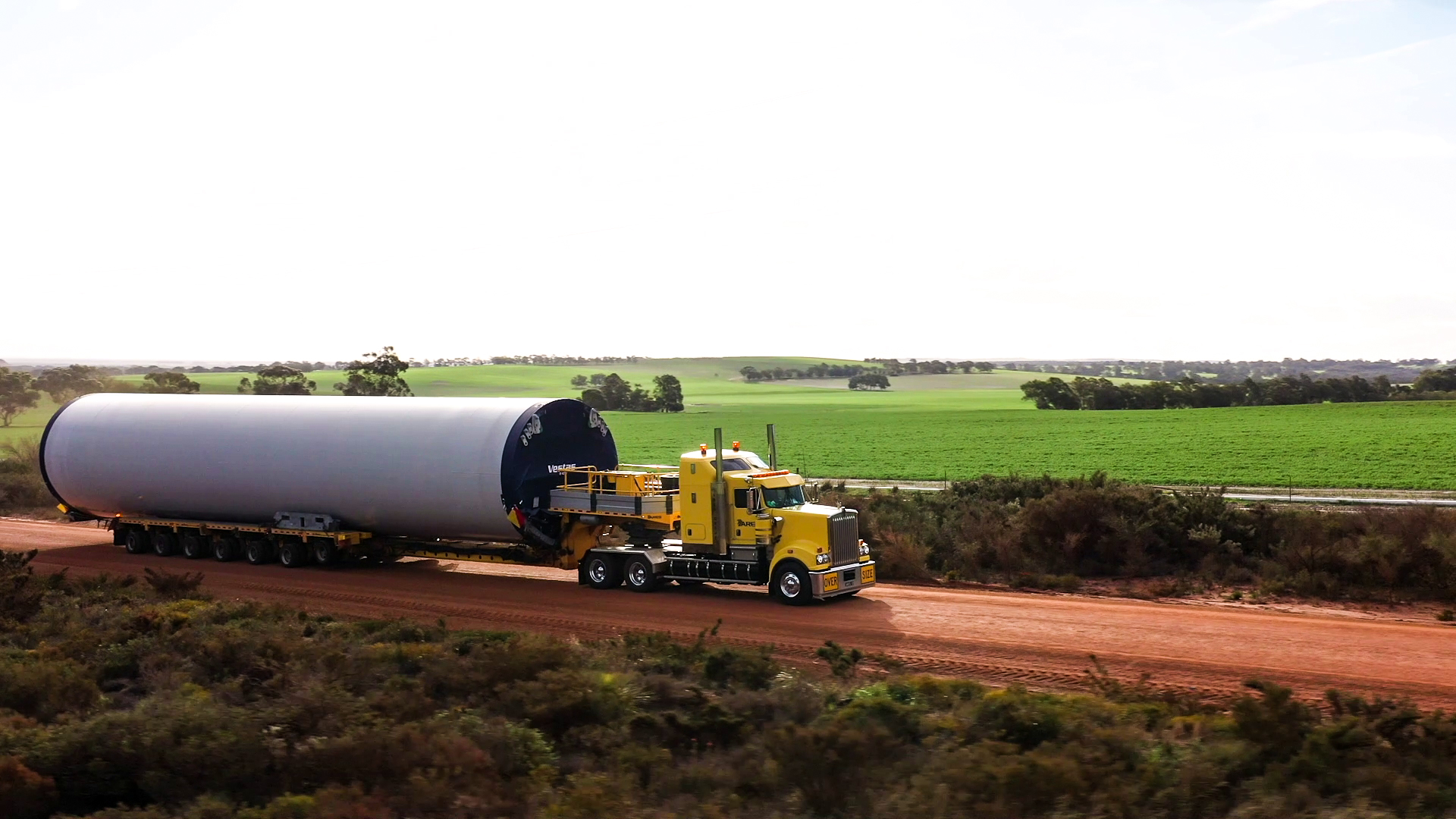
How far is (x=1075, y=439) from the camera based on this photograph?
6981 cm

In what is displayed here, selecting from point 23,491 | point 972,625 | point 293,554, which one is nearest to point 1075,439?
point 972,625

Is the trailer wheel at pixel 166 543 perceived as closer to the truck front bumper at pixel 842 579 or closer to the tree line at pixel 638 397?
the truck front bumper at pixel 842 579

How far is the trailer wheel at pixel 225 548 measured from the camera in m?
28.2

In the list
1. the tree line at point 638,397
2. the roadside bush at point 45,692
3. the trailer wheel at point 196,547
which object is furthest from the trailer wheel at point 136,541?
the tree line at point 638,397

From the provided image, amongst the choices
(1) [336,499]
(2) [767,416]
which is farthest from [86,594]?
(2) [767,416]

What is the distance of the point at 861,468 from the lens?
57250 mm

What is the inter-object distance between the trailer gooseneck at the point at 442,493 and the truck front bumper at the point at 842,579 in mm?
38

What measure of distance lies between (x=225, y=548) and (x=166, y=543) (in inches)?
94.3

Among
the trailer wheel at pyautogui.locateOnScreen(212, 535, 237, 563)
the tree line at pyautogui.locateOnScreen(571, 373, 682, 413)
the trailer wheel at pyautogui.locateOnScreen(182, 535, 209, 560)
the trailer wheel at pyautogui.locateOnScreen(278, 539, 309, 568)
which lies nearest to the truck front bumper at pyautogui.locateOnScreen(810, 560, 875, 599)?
the trailer wheel at pyautogui.locateOnScreen(278, 539, 309, 568)

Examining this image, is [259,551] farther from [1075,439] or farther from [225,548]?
[1075,439]

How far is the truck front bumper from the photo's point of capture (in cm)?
2125

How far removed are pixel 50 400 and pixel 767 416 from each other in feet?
225

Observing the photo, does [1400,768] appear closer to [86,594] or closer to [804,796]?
[804,796]

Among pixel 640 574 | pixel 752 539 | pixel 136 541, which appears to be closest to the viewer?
pixel 752 539
